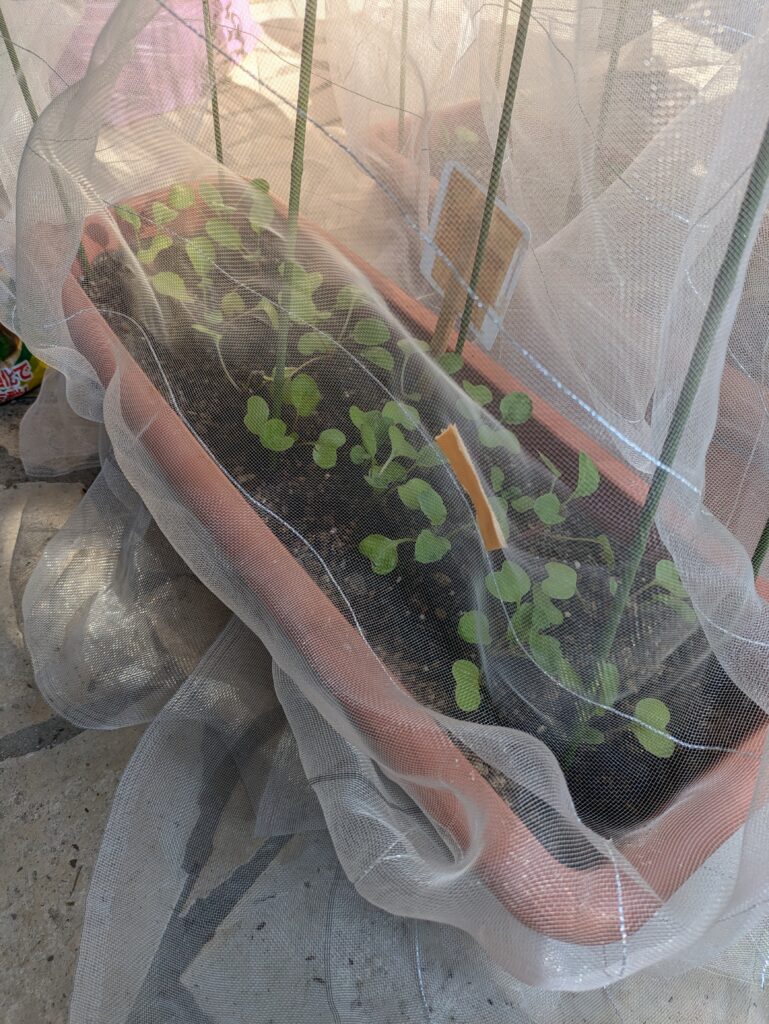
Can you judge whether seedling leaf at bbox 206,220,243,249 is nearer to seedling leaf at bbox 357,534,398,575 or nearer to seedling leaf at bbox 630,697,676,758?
seedling leaf at bbox 357,534,398,575

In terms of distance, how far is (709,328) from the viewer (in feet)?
1.97

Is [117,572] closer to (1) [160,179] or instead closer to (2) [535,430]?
(1) [160,179]

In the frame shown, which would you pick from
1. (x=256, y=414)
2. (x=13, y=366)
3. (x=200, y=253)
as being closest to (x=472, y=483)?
(x=256, y=414)

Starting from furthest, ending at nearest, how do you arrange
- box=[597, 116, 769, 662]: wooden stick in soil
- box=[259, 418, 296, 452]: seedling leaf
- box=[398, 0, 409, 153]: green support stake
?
box=[398, 0, 409, 153]: green support stake < box=[259, 418, 296, 452]: seedling leaf < box=[597, 116, 769, 662]: wooden stick in soil

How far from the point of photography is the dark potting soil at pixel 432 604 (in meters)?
0.77

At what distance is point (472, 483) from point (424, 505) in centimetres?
11

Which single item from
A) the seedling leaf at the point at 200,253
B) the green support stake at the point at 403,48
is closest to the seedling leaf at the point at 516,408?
the seedling leaf at the point at 200,253

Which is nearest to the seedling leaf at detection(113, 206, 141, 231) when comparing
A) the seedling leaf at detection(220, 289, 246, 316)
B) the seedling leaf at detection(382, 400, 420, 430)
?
the seedling leaf at detection(220, 289, 246, 316)

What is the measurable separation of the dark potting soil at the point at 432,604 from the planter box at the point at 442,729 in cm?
2

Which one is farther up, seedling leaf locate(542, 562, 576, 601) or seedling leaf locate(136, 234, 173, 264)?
seedling leaf locate(136, 234, 173, 264)

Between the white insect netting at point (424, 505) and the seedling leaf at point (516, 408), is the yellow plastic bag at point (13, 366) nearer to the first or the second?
the white insect netting at point (424, 505)

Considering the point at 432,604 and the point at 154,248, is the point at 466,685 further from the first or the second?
the point at 154,248

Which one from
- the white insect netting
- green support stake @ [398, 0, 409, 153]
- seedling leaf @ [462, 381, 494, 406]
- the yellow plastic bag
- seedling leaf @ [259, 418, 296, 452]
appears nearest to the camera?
the white insect netting

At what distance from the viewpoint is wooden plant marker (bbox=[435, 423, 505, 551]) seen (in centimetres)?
72
